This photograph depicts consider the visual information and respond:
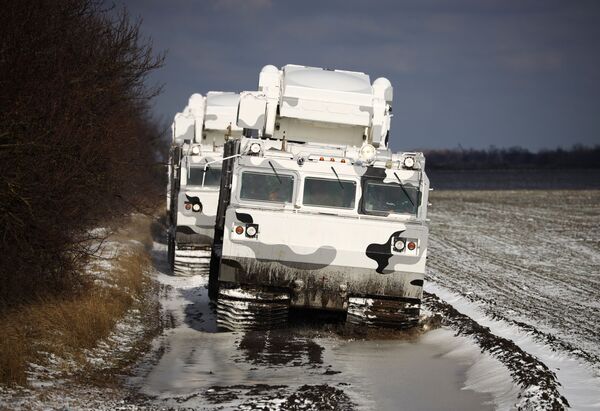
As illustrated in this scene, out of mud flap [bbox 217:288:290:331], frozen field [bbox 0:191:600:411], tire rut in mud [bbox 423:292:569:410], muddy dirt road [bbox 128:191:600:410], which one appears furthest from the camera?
mud flap [bbox 217:288:290:331]

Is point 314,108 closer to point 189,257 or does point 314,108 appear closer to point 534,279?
point 189,257

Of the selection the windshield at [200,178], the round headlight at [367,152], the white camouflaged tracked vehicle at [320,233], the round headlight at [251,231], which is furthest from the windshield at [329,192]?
the windshield at [200,178]

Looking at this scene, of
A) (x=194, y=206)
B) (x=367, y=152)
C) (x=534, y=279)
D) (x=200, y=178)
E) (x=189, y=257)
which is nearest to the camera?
(x=367, y=152)

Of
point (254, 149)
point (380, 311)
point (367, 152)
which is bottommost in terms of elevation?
point (380, 311)

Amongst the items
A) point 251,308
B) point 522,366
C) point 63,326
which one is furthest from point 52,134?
point 522,366

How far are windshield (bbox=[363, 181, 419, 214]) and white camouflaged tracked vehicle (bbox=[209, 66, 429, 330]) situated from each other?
0.05ft

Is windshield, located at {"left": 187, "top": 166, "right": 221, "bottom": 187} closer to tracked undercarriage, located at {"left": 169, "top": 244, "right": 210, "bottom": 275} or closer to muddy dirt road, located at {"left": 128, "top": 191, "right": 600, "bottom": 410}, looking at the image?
tracked undercarriage, located at {"left": 169, "top": 244, "right": 210, "bottom": 275}

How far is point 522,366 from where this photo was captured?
11602mm

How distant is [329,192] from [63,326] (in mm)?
4276

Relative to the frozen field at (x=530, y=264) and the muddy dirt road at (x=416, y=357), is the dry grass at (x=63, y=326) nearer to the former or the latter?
the muddy dirt road at (x=416, y=357)

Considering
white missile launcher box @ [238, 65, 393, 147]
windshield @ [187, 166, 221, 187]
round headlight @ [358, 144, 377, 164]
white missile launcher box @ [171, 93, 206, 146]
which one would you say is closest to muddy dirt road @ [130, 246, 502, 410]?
round headlight @ [358, 144, 377, 164]

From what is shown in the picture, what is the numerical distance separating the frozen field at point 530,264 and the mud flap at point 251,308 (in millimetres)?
3682

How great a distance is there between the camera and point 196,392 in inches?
429

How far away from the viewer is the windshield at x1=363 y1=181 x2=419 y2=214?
14805 millimetres
